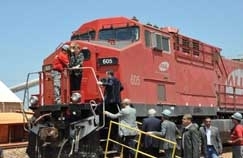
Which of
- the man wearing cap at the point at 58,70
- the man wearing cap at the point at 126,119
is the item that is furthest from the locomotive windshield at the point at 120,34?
the man wearing cap at the point at 126,119

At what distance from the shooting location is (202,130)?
10.8 meters

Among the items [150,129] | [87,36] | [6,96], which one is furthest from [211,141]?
[6,96]

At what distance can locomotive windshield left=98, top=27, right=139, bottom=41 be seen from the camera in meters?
13.2

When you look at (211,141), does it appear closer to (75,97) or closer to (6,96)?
(75,97)

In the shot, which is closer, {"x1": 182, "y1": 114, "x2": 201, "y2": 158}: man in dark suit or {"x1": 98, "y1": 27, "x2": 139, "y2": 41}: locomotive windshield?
{"x1": 182, "y1": 114, "x2": 201, "y2": 158}: man in dark suit

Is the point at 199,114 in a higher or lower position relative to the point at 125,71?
lower

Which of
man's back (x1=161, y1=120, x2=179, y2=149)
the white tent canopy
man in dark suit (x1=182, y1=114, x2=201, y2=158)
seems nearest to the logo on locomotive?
man's back (x1=161, y1=120, x2=179, y2=149)

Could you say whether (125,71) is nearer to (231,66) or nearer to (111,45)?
(111,45)

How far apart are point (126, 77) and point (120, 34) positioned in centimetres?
169

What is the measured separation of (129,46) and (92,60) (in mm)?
1131

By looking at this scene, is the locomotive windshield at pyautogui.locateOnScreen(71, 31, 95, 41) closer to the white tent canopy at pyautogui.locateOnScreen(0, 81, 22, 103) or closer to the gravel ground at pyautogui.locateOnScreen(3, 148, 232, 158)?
the gravel ground at pyautogui.locateOnScreen(3, 148, 232, 158)

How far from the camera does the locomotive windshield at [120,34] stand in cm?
1322

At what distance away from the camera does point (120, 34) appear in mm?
13477

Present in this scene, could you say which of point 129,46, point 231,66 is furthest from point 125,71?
point 231,66
